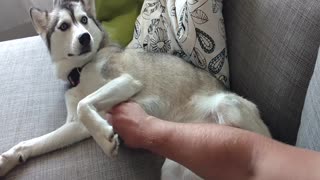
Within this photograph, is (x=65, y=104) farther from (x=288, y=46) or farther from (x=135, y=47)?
(x=288, y=46)

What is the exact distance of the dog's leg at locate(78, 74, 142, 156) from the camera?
1035mm

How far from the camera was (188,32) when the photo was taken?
46.3 inches

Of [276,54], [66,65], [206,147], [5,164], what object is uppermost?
[276,54]

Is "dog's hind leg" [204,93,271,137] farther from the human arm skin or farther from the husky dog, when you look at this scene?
the human arm skin

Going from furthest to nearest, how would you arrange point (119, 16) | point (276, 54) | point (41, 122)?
point (119, 16)
point (41, 122)
point (276, 54)

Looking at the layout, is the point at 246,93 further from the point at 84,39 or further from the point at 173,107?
the point at 84,39

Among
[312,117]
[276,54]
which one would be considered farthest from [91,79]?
[312,117]

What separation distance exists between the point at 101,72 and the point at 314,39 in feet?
2.20

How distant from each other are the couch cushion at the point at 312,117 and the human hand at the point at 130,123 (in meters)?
0.38

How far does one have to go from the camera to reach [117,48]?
135cm

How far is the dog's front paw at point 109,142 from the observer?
3.36 feet

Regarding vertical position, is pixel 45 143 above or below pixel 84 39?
below

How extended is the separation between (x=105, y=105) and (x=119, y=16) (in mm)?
442

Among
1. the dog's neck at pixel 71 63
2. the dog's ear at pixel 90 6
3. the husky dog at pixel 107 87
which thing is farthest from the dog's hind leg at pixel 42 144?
the dog's ear at pixel 90 6
